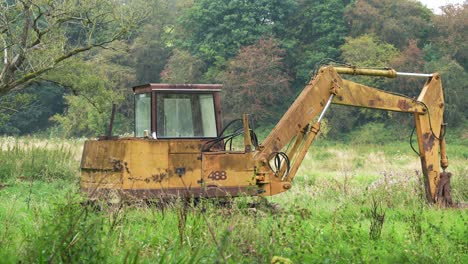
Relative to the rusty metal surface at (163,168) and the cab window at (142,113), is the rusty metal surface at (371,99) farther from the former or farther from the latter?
the cab window at (142,113)

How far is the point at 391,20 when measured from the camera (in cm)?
5250

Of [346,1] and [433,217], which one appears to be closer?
[433,217]

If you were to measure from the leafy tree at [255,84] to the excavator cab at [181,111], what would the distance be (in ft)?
121

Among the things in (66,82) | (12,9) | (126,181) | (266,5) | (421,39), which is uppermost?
(266,5)

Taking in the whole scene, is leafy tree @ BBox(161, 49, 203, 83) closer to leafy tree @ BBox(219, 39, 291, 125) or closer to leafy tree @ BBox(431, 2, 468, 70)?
leafy tree @ BBox(219, 39, 291, 125)

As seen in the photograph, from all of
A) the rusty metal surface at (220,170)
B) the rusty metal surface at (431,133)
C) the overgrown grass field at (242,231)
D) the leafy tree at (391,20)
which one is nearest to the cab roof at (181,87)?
the rusty metal surface at (220,170)

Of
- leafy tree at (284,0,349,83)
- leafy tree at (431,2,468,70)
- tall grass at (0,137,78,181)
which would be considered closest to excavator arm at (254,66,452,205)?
tall grass at (0,137,78,181)

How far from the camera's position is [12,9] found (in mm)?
21766

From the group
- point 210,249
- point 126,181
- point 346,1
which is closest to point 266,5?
point 346,1

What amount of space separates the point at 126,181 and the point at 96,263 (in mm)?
5876

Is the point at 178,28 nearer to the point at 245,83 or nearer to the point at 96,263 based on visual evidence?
the point at 245,83

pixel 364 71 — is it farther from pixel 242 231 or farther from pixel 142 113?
pixel 242 231

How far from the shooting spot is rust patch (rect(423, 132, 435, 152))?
45.9 ft

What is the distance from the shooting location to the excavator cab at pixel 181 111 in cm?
1314
